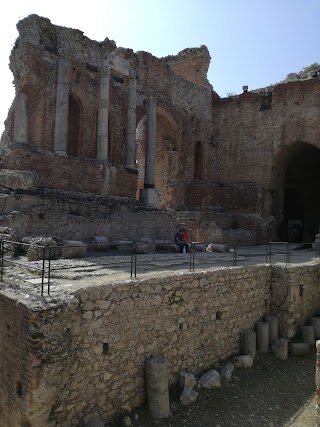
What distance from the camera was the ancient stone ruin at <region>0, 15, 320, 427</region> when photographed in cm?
541

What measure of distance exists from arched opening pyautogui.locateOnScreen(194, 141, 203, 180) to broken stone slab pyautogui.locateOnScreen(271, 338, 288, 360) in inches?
573

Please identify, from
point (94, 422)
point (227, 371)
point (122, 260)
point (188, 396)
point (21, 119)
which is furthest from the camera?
point (21, 119)

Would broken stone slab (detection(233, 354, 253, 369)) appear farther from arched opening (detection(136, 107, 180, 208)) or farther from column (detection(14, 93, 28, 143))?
arched opening (detection(136, 107, 180, 208))

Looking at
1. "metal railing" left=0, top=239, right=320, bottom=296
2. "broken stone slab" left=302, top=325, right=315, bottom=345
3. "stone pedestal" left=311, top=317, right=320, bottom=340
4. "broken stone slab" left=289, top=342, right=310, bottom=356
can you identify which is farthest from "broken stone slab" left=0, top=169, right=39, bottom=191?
"stone pedestal" left=311, top=317, right=320, bottom=340

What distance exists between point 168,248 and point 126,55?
10.2m

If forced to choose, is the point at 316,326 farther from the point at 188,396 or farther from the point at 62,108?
the point at 62,108

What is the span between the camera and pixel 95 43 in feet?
51.9

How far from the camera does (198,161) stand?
75.3ft

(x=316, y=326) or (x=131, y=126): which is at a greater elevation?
(x=131, y=126)

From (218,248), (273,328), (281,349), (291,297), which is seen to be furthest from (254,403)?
(218,248)

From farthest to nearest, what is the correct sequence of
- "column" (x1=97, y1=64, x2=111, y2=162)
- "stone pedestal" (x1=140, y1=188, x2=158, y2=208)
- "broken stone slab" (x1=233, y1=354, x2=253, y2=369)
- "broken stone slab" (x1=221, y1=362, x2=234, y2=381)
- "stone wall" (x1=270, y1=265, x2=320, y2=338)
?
"stone pedestal" (x1=140, y1=188, x2=158, y2=208), "column" (x1=97, y1=64, x2=111, y2=162), "stone wall" (x1=270, y1=265, x2=320, y2=338), "broken stone slab" (x1=233, y1=354, x2=253, y2=369), "broken stone slab" (x1=221, y1=362, x2=234, y2=381)

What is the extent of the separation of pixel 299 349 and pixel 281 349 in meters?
0.54

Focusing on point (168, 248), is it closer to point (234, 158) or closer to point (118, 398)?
point (118, 398)

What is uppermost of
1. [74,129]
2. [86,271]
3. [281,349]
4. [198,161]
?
[74,129]
